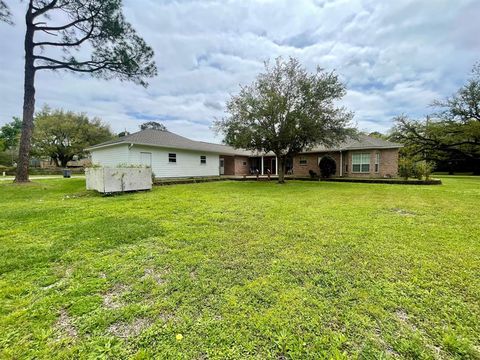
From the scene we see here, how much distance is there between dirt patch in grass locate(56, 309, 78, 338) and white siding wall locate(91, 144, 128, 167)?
43.6ft

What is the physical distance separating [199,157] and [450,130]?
26.6m

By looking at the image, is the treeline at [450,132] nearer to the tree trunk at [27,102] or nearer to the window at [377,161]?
the window at [377,161]

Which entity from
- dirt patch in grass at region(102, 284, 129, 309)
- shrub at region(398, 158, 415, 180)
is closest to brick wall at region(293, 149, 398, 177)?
shrub at region(398, 158, 415, 180)

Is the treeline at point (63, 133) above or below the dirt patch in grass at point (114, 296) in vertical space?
above

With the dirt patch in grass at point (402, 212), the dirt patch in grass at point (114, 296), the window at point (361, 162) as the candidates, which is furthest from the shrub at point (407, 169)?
the dirt patch in grass at point (114, 296)

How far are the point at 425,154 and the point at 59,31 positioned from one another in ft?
123

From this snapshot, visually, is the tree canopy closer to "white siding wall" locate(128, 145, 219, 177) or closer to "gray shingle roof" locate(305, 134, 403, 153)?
"gray shingle roof" locate(305, 134, 403, 153)

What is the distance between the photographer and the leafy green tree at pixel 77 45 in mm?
11538

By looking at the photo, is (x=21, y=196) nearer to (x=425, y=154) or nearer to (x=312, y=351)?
(x=312, y=351)

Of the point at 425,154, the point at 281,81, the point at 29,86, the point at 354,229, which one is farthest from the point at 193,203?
the point at 425,154

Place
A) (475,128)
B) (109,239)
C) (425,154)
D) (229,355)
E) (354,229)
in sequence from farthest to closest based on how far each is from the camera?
(425,154)
(475,128)
(354,229)
(109,239)
(229,355)

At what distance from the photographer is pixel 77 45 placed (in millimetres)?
12562

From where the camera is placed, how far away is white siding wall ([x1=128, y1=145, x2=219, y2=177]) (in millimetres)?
14430

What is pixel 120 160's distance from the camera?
14727 mm
